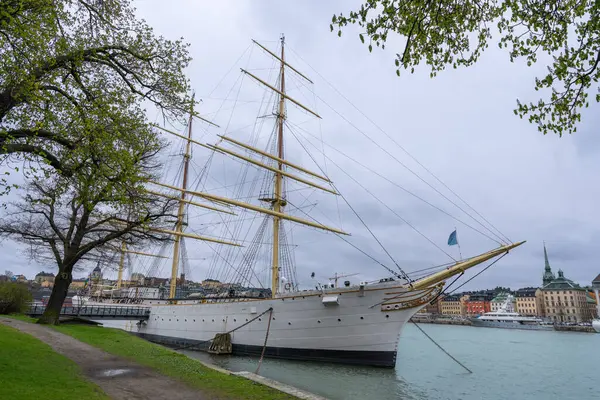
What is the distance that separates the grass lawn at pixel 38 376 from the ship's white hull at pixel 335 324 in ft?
39.3

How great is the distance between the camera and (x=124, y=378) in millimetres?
8297

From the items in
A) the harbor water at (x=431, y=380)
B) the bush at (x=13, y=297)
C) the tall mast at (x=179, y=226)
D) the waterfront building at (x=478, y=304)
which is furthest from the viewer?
the waterfront building at (x=478, y=304)

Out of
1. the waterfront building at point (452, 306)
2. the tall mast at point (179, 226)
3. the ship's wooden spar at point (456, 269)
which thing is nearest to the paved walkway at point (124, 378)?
the ship's wooden spar at point (456, 269)

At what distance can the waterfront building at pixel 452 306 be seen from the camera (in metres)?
145

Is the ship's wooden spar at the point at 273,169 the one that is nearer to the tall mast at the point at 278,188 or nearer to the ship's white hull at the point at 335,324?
the tall mast at the point at 278,188

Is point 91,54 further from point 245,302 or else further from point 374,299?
point 245,302

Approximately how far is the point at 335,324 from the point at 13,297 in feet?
64.7

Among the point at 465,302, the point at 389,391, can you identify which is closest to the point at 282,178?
the point at 389,391

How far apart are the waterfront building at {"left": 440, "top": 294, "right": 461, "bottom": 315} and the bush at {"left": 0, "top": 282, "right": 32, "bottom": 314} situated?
14483 centimetres

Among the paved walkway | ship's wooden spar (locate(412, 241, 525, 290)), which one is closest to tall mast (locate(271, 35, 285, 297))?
ship's wooden spar (locate(412, 241, 525, 290))

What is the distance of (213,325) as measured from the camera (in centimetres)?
2511

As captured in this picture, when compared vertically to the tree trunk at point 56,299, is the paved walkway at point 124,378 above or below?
below

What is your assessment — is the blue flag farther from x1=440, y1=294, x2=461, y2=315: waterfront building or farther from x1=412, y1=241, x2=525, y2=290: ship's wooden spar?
x1=440, y1=294, x2=461, y2=315: waterfront building

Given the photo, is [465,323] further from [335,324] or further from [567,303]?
[335,324]
